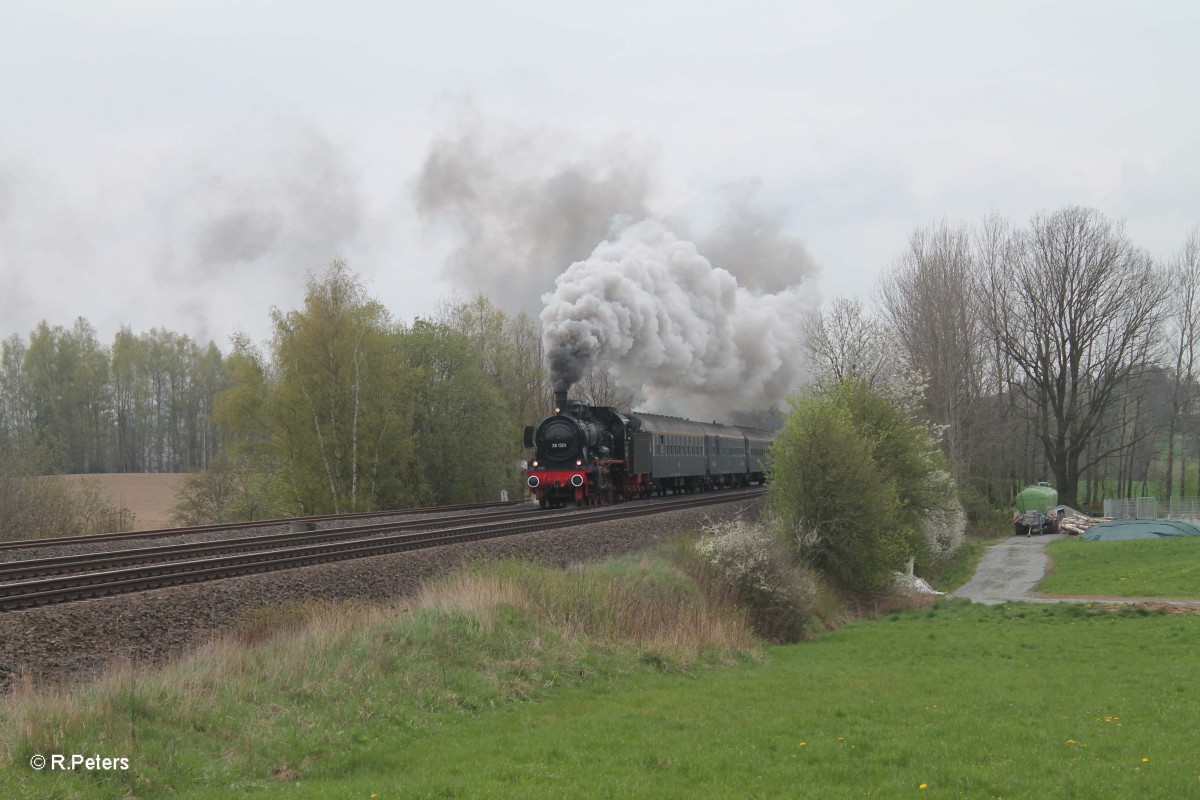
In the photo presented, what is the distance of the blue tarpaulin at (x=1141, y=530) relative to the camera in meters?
35.3

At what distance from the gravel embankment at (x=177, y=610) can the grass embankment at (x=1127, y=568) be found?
1491 cm

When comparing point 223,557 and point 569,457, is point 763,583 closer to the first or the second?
point 223,557

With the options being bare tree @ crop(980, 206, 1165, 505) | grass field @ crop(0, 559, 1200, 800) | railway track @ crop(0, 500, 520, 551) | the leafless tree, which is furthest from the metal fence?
grass field @ crop(0, 559, 1200, 800)

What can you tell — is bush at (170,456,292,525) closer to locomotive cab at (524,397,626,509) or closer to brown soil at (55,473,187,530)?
brown soil at (55,473,187,530)

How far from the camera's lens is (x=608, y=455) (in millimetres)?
31578

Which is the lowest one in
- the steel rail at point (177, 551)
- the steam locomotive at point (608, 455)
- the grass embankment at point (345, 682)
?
the grass embankment at point (345, 682)

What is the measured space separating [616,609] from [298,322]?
2879 cm

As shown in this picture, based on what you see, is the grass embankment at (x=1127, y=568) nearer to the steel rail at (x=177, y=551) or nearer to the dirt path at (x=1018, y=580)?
the dirt path at (x=1018, y=580)

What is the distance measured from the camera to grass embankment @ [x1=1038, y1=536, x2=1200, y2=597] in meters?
23.8

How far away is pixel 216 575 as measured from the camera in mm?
14727

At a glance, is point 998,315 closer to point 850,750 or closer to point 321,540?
point 321,540

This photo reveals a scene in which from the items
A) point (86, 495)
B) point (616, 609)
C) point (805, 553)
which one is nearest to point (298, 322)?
point (86, 495)

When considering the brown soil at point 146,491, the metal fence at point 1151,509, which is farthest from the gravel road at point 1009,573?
the brown soil at point 146,491

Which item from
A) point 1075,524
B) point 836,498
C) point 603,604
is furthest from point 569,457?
point 1075,524
